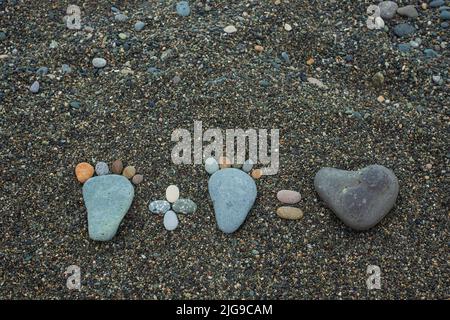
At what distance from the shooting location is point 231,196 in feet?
7.26

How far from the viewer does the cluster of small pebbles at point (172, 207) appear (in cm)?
221

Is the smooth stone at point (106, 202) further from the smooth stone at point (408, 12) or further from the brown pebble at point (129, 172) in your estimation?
the smooth stone at point (408, 12)

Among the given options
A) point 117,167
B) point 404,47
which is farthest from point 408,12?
point 117,167

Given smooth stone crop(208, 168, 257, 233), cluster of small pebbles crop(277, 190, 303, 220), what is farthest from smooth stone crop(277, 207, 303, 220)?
smooth stone crop(208, 168, 257, 233)

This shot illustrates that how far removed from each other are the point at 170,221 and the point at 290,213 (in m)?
0.45

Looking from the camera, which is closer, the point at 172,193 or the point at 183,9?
the point at 172,193

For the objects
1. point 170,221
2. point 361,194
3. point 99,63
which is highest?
point 99,63

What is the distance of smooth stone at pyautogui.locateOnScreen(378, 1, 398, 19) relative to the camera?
112 inches

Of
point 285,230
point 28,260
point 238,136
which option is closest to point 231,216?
point 285,230

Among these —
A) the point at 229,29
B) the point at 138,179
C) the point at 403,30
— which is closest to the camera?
the point at 138,179

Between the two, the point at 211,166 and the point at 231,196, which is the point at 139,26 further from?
the point at 231,196

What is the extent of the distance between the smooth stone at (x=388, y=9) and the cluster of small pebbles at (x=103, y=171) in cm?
144

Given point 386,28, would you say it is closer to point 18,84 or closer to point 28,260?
point 18,84

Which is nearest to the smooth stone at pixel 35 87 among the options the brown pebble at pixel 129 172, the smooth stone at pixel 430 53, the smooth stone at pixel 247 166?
the brown pebble at pixel 129 172
